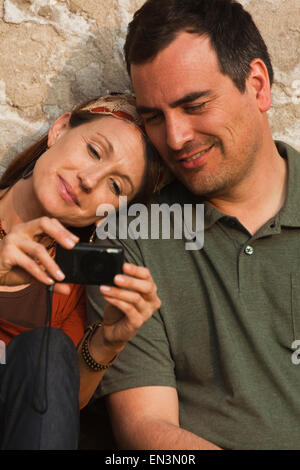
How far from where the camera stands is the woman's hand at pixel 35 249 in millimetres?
1678

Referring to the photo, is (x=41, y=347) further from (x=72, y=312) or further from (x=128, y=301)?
(x=72, y=312)

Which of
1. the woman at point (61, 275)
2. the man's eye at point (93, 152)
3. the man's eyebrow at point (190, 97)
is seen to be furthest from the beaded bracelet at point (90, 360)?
the man's eyebrow at point (190, 97)

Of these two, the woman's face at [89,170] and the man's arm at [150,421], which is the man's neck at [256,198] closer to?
the woman's face at [89,170]

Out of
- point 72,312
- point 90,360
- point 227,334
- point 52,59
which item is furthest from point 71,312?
point 52,59

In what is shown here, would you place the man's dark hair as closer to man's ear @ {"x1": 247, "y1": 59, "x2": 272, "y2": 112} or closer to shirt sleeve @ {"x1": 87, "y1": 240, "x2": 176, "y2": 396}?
man's ear @ {"x1": 247, "y1": 59, "x2": 272, "y2": 112}

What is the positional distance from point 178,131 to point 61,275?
0.79 meters

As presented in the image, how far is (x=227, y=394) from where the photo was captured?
2102 mm

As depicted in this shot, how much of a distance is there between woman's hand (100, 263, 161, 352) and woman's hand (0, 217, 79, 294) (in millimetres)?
161

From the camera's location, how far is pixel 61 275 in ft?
5.55

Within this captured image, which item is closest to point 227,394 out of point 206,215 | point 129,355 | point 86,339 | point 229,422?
point 229,422

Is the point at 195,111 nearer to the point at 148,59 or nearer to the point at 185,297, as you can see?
the point at 148,59

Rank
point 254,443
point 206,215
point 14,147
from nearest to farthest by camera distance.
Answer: point 254,443 < point 206,215 < point 14,147

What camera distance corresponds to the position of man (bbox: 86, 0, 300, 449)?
6.77 ft

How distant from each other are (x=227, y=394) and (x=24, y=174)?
117 centimetres
